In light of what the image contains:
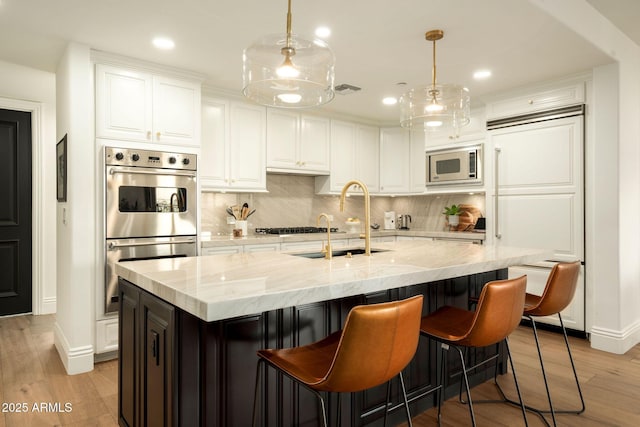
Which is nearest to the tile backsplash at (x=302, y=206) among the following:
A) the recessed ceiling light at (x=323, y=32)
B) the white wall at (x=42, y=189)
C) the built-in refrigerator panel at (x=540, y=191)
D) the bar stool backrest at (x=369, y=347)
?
the built-in refrigerator panel at (x=540, y=191)

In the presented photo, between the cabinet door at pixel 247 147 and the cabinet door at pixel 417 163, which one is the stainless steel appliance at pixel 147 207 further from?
the cabinet door at pixel 417 163

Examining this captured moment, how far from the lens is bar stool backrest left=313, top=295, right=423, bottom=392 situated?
4.26ft

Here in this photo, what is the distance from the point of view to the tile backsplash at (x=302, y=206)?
455 cm

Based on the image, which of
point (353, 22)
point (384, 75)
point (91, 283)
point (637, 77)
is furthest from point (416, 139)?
point (91, 283)

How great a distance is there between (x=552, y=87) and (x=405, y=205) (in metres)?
2.65

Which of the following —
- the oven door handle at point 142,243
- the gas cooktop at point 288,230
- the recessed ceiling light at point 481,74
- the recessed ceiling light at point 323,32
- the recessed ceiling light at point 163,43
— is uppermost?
the recessed ceiling light at point 323,32

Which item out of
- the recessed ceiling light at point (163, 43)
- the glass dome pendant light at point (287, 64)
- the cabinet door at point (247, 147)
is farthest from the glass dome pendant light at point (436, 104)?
the cabinet door at point (247, 147)

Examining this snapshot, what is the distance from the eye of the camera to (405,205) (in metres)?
6.11

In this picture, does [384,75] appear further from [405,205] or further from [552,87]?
[405,205]

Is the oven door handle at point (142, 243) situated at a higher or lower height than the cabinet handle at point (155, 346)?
higher

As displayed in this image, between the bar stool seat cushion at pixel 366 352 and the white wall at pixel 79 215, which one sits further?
the white wall at pixel 79 215

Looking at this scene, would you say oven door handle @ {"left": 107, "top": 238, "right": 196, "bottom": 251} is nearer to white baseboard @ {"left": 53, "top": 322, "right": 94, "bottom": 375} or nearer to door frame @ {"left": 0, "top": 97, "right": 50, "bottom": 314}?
white baseboard @ {"left": 53, "top": 322, "right": 94, "bottom": 375}

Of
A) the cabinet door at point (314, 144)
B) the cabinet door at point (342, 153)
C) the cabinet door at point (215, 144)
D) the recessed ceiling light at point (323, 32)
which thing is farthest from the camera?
the cabinet door at point (342, 153)

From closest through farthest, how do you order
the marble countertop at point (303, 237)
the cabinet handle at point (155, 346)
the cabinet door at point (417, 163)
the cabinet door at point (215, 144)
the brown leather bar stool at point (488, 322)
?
the cabinet handle at point (155, 346) → the brown leather bar stool at point (488, 322) → the marble countertop at point (303, 237) → the cabinet door at point (215, 144) → the cabinet door at point (417, 163)
